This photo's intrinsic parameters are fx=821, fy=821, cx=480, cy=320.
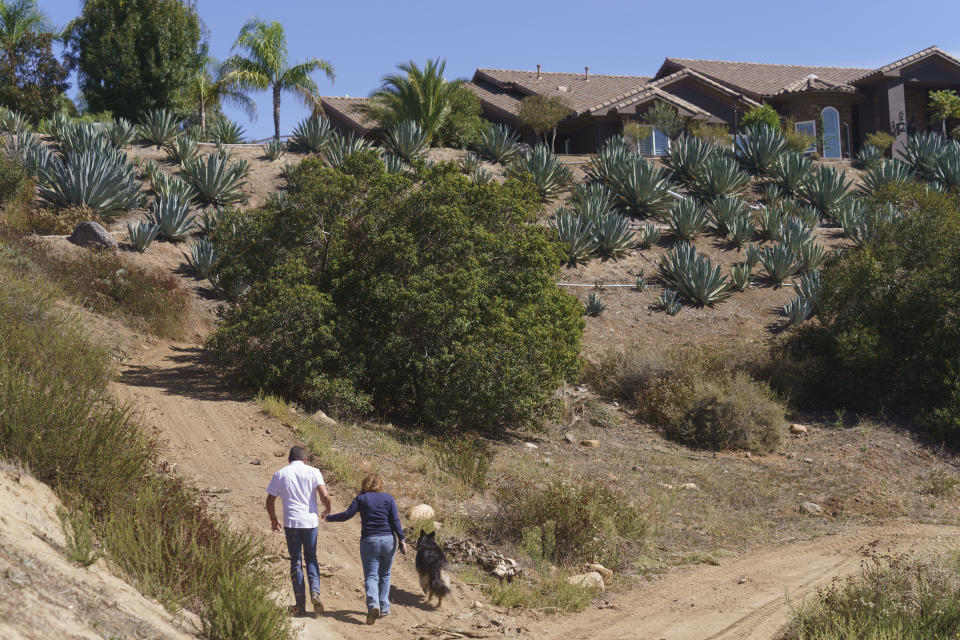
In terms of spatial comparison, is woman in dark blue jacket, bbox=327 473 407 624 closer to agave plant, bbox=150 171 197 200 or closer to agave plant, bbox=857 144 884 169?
agave plant, bbox=150 171 197 200

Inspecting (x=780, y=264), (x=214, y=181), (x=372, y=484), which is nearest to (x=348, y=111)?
(x=214, y=181)

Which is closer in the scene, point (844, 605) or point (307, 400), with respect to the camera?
point (844, 605)

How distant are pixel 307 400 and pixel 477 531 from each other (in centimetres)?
471

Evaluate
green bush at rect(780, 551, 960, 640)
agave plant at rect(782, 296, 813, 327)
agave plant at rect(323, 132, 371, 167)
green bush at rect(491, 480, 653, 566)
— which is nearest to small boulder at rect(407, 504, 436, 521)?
green bush at rect(491, 480, 653, 566)

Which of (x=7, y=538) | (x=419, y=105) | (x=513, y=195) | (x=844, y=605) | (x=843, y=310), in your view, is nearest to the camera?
(x=7, y=538)

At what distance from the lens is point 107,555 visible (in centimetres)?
580

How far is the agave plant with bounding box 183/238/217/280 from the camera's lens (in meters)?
20.1

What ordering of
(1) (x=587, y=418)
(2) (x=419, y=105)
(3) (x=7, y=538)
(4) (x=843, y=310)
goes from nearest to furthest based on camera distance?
1. (3) (x=7, y=538)
2. (1) (x=587, y=418)
3. (4) (x=843, y=310)
4. (2) (x=419, y=105)

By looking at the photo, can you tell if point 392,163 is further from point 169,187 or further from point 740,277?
point 740,277

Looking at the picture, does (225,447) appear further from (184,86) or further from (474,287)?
(184,86)

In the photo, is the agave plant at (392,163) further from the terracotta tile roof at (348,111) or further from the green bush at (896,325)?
the green bush at (896,325)

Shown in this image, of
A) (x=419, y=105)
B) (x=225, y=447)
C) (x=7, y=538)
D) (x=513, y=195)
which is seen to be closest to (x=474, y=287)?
(x=513, y=195)

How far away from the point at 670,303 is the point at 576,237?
3370 mm

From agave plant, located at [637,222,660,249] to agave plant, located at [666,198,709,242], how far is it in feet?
2.30
